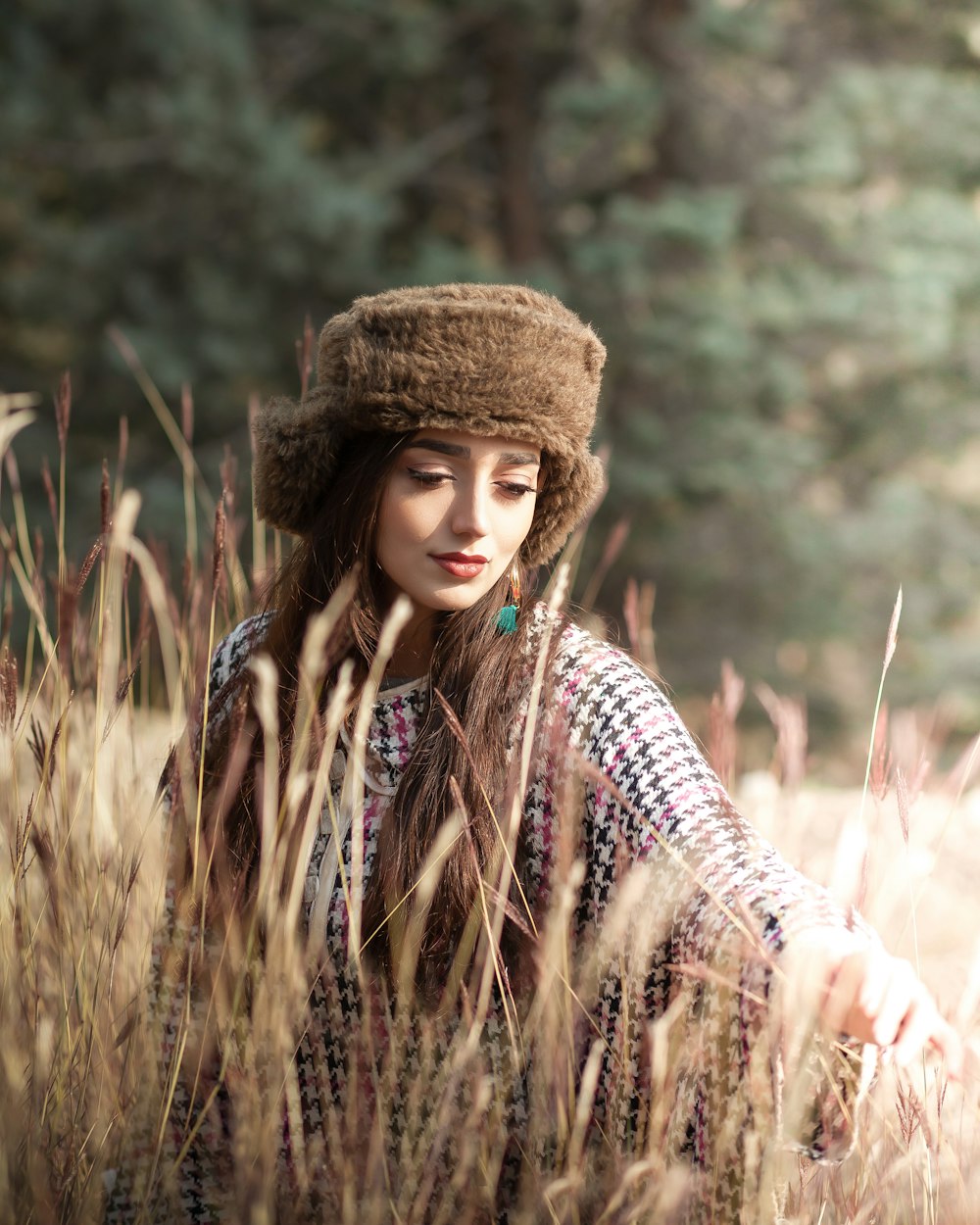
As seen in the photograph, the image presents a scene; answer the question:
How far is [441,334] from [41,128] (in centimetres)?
606

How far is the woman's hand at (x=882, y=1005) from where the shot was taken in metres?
0.95

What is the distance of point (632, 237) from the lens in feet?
21.5

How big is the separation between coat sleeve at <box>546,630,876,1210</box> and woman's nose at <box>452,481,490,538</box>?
0.63ft

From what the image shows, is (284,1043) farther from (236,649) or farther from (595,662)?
(236,649)

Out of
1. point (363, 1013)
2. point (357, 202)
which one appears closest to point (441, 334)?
point (363, 1013)

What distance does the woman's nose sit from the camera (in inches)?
55.6

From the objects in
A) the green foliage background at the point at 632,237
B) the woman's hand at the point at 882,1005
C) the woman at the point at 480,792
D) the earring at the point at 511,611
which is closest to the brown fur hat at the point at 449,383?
the woman at the point at 480,792

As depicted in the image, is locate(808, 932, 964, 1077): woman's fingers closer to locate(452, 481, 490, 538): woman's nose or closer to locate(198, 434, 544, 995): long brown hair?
locate(198, 434, 544, 995): long brown hair

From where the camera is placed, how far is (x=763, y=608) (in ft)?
23.9

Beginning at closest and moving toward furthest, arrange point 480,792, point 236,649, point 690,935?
point 690,935
point 480,792
point 236,649

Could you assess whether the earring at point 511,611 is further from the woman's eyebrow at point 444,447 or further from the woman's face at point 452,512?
the woman's eyebrow at point 444,447

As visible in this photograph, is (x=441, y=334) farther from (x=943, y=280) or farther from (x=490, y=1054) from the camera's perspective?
(x=943, y=280)

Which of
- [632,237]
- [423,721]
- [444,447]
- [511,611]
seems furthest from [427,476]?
[632,237]

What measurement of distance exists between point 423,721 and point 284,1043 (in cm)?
57
